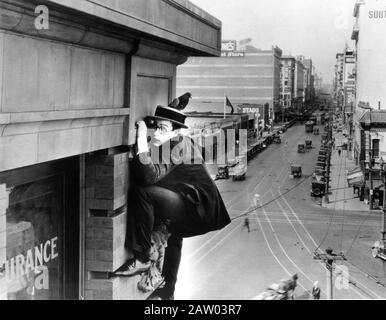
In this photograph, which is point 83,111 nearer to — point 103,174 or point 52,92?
point 52,92

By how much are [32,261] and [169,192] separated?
67.3 inches

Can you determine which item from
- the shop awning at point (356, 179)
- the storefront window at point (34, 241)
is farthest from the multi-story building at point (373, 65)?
the storefront window at point (34, 241)

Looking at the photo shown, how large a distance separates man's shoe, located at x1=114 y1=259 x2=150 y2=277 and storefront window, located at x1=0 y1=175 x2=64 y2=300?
63 cm

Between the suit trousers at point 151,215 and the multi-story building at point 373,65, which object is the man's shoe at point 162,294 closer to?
the suit trousers at point 151,215

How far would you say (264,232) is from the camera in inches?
817

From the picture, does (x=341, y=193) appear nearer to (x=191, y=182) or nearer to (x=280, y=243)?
(x=280, y=243)

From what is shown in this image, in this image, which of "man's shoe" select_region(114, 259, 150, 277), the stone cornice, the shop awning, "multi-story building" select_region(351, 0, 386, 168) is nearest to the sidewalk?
the shop awning

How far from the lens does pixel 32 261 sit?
425cm

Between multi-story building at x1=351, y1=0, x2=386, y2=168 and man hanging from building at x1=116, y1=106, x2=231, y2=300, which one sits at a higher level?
multi-story building at x1=351, y1=0, x2=386, y2=168

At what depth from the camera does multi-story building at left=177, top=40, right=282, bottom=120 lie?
34.9m

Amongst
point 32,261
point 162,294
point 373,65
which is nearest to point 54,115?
point 32,261

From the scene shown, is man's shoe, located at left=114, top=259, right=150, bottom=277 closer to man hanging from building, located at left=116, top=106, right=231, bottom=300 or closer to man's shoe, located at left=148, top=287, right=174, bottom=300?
man hanging from building, located at left=116, top=106, right=231, bottom=300

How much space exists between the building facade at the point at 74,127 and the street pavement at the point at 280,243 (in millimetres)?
4307
